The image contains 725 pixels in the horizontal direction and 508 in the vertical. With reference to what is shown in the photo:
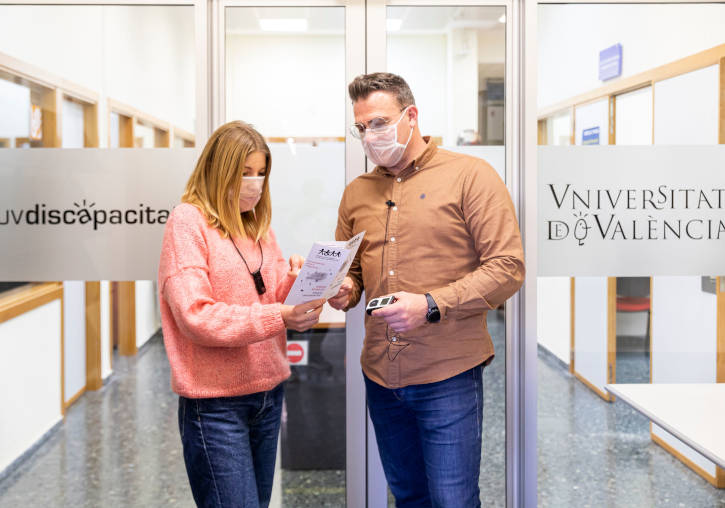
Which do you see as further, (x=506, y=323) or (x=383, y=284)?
(x=506, y=323)

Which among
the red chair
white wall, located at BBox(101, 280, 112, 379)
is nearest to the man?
the red chair

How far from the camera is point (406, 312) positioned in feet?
4.78

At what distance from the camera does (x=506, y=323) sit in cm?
225

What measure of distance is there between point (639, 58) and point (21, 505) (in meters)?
3.00

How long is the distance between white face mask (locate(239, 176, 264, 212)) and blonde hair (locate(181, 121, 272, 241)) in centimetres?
3

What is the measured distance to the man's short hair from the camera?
1620 mm

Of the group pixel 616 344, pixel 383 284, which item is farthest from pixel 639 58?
pixel 383 284

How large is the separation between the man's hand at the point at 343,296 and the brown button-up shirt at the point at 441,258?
0.07 meters

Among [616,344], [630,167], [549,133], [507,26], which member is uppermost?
[507,26]

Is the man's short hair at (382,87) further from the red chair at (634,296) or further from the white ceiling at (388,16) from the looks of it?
the red chair at (634,296)

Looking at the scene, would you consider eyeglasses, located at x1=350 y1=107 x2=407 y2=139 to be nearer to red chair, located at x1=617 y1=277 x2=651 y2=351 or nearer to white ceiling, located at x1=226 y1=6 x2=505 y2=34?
white ceiling, located at x1=226 y1=6 x2=505 y2=34

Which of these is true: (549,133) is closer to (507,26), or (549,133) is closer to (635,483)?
(507,26)

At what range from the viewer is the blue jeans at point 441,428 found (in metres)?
1.57

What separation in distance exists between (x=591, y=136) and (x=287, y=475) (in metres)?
1.84
